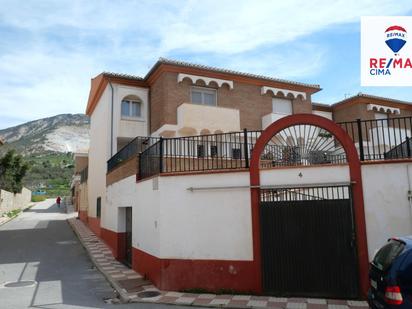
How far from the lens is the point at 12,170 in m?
37.6

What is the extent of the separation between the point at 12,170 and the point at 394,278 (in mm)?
39841

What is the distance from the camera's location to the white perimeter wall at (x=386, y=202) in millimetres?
7867

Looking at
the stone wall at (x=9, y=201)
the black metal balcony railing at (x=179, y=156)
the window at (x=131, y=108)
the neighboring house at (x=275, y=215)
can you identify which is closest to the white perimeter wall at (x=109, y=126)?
the window at (x=131, y=108)

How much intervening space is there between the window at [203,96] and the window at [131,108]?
9.97ft

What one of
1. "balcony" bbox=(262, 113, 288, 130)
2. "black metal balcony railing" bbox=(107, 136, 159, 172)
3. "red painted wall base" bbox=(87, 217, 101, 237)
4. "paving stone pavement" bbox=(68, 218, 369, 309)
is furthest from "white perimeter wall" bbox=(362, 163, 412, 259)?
"red painted wall base" bbox=(87, 217, 101, 237)

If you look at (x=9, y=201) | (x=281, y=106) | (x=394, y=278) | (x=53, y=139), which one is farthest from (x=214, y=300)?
(x=53, y=139)

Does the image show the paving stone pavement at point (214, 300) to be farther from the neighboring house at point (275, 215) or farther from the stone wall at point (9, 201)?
the stone wall at point (9, 201)

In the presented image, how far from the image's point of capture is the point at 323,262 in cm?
802

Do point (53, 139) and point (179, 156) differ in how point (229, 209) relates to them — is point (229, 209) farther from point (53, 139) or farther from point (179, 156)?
point (53, 139)

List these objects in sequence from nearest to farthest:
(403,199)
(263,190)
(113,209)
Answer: (403,199) → (263,190) → (113,209)

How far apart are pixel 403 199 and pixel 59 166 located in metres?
104

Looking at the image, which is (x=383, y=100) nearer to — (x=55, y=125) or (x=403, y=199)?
(x=403, y=199)

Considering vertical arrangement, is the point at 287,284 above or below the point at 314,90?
below

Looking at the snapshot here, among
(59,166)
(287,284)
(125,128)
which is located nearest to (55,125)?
(59,166)
